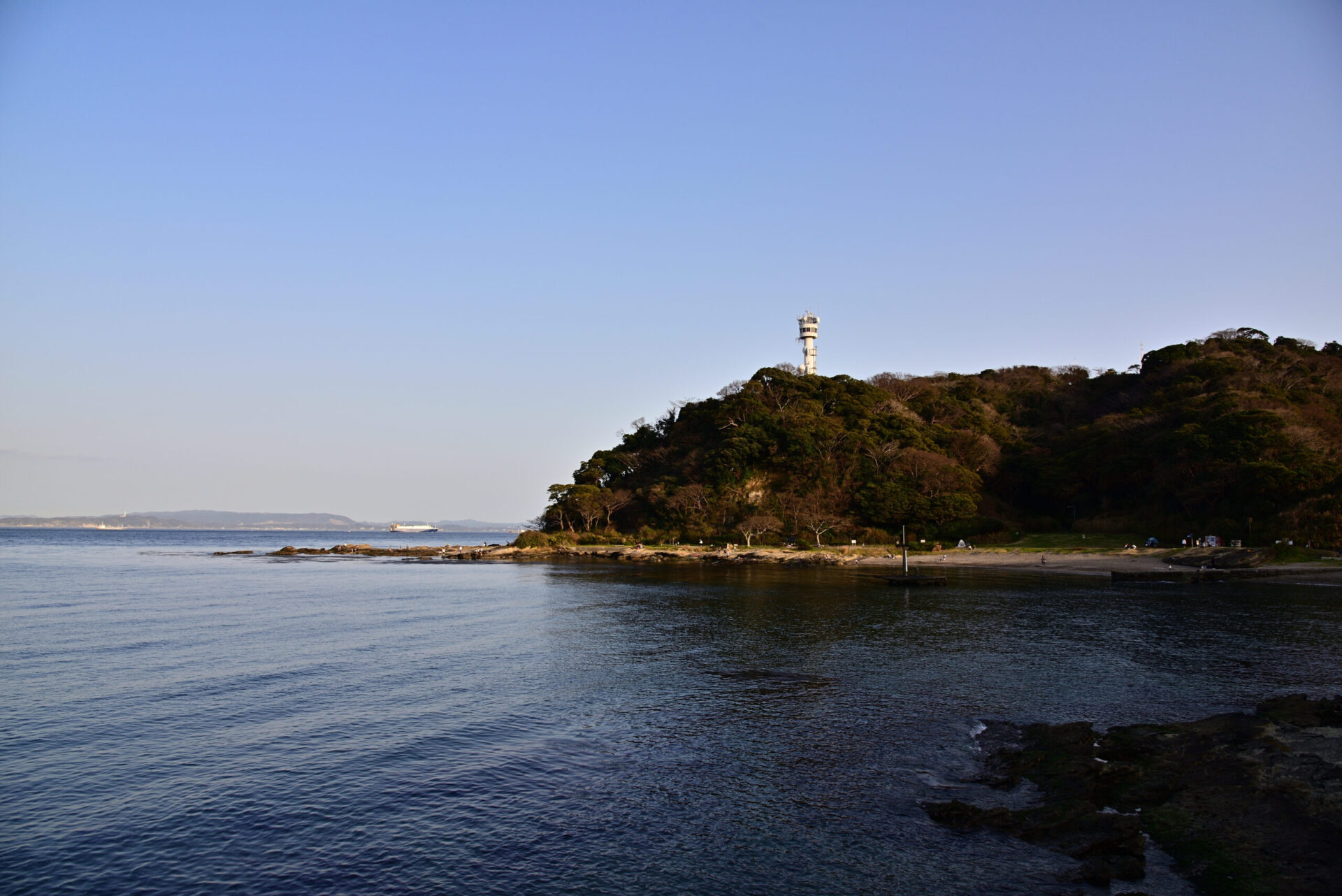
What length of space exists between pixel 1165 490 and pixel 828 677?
2265 inches

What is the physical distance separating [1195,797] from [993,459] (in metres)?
74.0

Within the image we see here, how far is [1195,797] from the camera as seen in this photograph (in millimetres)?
11516

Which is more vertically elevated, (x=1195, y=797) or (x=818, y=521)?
(x=818, y=521)

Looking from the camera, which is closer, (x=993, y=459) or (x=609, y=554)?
(x=609, y=554)

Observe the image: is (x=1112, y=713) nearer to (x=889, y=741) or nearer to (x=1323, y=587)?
(x=889, y=741)

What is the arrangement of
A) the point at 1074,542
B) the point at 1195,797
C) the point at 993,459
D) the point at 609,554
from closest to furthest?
the point at 1195,797 → the point at 1074,542 → the point at 609,554 → the point at 993,459

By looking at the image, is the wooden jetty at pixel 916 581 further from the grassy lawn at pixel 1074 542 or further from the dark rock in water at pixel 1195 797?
the dark rock in water at pixel 1195 797

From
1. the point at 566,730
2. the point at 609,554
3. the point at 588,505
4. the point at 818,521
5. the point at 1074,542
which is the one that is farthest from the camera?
the point at 588,505

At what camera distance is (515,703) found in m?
18.6

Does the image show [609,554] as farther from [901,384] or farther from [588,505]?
[901,384]

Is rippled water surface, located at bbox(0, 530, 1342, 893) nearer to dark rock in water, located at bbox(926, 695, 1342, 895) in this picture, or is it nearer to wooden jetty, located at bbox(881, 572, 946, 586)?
dark rock in water, located at bbox(926, 695, 1342, 895)

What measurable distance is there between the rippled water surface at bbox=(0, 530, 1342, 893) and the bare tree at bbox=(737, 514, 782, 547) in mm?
38727

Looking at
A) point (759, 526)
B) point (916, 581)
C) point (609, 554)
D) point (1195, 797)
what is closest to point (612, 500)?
point (609, 554)

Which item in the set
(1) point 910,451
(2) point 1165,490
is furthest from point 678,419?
(2) point 1165,490
